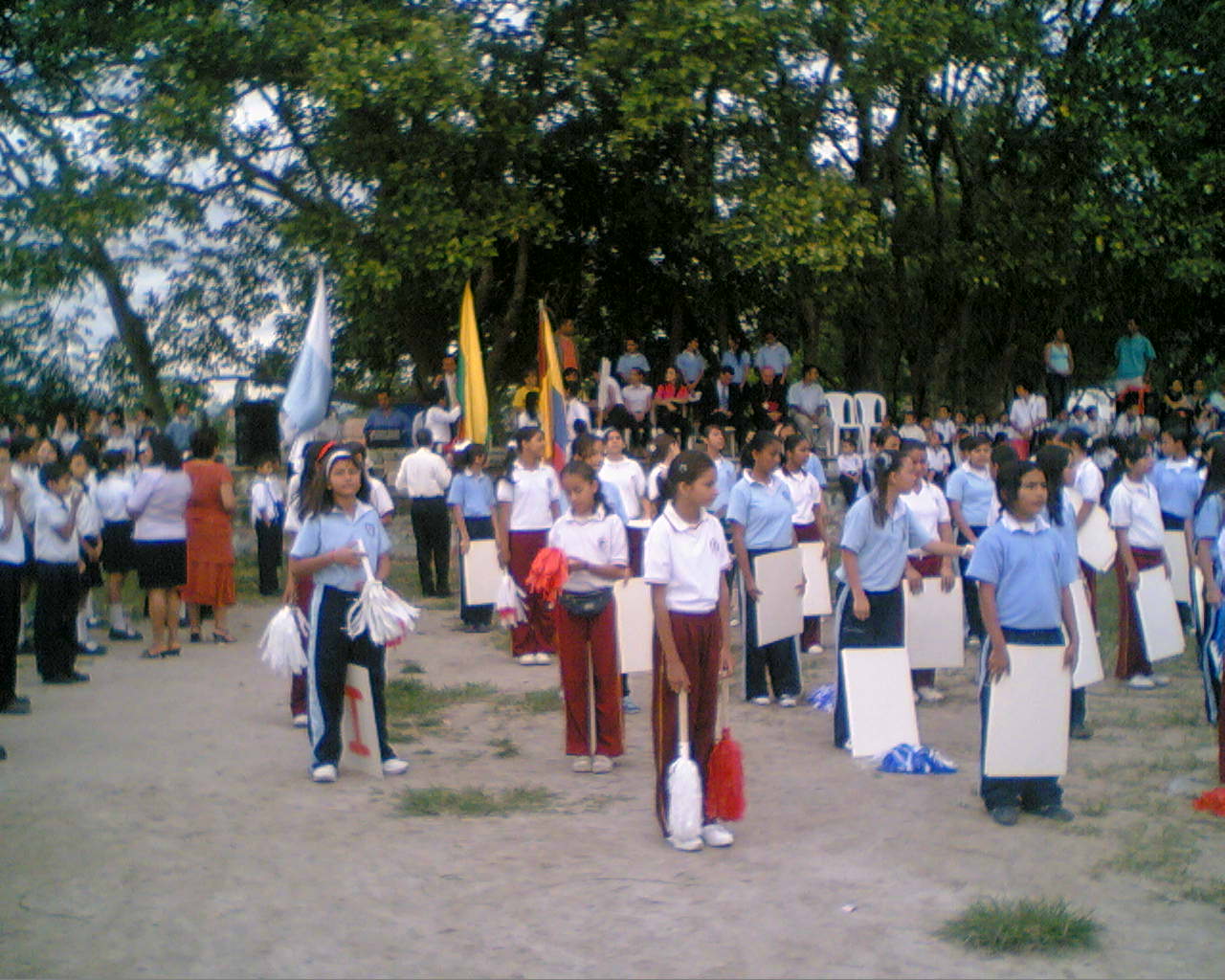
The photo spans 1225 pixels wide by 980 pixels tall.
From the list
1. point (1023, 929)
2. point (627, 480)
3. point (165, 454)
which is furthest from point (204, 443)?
point (1023, 929)

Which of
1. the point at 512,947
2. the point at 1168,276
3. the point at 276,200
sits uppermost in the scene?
the point at 276,200

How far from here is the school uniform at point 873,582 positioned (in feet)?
27.0

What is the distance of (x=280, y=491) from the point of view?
15336 mm

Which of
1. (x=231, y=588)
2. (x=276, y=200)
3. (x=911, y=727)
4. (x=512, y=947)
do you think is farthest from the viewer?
(x=276, y=200)

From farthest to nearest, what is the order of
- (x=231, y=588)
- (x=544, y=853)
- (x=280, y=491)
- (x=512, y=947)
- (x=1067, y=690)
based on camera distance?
(x=280, y=491)
(x=231, y=588)
(x=1067, y=690)
(x=544, y=853)
(x=512, y=947)

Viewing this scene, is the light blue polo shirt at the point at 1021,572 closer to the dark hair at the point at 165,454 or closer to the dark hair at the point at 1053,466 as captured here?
the dark hair at the point at 1053,466

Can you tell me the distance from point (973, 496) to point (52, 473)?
642 cm

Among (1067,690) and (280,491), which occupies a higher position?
(280,491)

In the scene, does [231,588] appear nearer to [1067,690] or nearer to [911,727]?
[911,727]

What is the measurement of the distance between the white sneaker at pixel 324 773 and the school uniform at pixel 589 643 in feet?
4.11

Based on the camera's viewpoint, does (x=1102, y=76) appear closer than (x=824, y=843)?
No

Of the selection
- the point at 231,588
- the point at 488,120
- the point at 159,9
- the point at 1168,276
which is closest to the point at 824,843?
the point at 231,588

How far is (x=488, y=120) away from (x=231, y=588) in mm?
8055

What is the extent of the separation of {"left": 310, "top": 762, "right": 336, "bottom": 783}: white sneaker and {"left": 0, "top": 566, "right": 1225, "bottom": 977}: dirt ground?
0.24 feet
